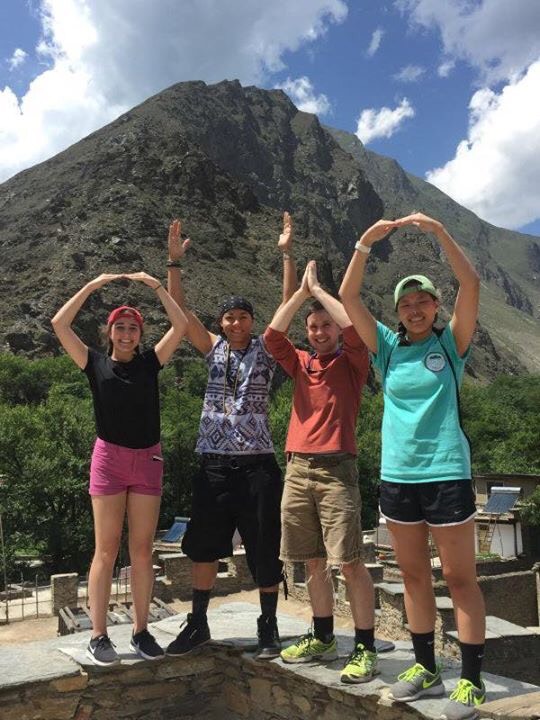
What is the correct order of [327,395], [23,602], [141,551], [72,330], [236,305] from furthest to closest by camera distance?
[23,602] < [236,305] < [72,330] < [141,551] < [327,395]

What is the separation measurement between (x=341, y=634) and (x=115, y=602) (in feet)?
36.8

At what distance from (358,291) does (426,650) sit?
1924 millimetres

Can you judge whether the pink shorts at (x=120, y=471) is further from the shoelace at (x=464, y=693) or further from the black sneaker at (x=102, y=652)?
the shoelace at (x=464, y=693)

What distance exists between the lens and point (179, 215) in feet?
232

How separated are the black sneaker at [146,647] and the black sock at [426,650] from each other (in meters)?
1.62

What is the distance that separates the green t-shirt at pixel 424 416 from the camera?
3225 millimetres

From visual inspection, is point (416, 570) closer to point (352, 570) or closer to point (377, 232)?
point (352, 570)

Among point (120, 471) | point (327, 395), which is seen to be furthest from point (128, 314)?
point (327, 395)

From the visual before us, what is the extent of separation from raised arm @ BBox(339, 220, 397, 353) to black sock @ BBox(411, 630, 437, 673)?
4.93ft

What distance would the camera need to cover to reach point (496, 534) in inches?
873

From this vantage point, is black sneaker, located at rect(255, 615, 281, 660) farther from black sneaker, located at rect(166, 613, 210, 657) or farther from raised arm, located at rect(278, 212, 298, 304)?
raised arm, located at rect(278, 212, 298, 304)

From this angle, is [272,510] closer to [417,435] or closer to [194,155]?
[417,435]

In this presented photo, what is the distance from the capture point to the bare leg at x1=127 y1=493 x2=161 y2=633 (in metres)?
3.99

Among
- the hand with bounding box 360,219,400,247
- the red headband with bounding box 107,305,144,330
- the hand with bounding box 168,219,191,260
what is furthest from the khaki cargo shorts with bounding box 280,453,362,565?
the hand with bounding box 168,219,191,260
